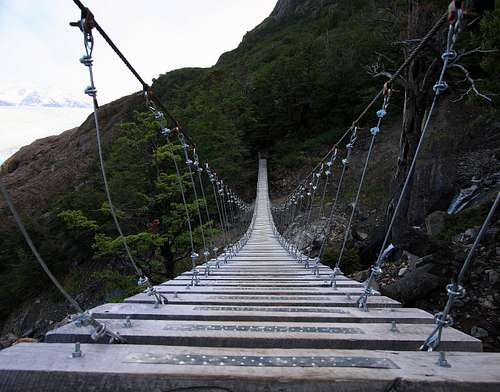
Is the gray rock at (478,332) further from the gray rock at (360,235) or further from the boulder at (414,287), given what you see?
the gray rock at (360,235)

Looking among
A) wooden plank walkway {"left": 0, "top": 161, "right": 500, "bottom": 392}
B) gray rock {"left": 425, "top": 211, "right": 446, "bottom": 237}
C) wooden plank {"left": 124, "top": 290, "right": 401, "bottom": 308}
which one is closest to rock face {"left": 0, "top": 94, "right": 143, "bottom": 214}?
gray rock {"left": 425, "top": 211, "right": 446, "bottom": 237}

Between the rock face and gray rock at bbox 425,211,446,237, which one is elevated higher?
the rock face

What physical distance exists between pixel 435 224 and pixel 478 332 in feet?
10.1

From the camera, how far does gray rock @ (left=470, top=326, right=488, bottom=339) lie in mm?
2814

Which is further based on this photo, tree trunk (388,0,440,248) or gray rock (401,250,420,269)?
tree trunk (388,0,440,248)

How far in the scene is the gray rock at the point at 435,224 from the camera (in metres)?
5.41

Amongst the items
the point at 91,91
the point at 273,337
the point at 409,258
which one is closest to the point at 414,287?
the point at 409,258

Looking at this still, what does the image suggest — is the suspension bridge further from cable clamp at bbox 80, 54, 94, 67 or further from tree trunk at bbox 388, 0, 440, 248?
tree trunk at bbox 388, 0, 440, 248

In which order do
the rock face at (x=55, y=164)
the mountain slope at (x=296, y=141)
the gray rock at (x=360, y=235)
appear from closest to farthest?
the gray rock at (x=360, y=235) < the mountain slope at (x=296, y=141) < the rock face at (x=55, y=164)

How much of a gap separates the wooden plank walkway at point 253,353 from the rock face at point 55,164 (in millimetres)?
15788

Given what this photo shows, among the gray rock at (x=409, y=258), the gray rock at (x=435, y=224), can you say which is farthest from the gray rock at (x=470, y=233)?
the gray rock at (x=409, y=258)

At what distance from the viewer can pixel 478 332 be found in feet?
9.34

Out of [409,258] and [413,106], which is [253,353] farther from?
[413,106]

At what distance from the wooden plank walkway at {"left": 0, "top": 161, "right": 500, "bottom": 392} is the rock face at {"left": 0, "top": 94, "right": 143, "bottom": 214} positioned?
51.8ft
